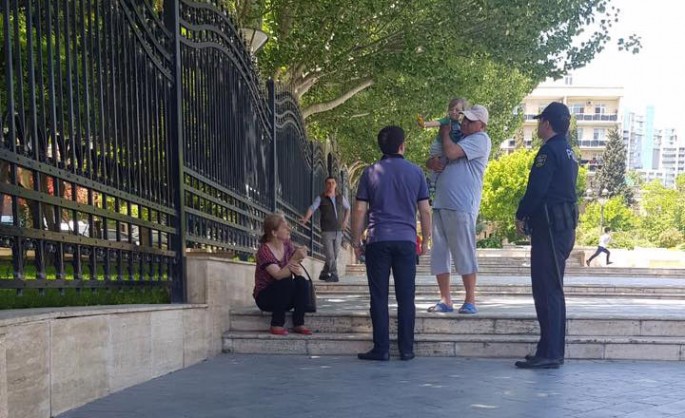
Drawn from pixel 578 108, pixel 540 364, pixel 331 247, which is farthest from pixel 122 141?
pixel 578 108

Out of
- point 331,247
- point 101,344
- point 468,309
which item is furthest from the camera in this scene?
point 331,247

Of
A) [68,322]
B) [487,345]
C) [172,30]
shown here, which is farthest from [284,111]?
[68,322]

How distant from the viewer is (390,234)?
5.70 meters

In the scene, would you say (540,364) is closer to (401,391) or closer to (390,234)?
(401,391)

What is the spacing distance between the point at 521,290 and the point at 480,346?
5.34 m

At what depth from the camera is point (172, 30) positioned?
228 inches

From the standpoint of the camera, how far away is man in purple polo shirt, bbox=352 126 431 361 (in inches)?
224

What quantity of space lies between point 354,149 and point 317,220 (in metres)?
16.4

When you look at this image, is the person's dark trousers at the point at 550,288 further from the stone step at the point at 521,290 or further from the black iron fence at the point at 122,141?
the stone step at the point at 521,290

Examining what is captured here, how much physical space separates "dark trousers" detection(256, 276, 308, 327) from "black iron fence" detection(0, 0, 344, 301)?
0.79m

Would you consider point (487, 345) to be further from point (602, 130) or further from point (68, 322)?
point (602, 130)

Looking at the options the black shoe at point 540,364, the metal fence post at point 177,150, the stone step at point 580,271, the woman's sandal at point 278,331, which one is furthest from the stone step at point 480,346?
the stone step at point 580,271

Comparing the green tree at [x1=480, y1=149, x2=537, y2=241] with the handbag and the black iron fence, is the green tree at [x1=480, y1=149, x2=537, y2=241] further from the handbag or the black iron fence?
the handbag

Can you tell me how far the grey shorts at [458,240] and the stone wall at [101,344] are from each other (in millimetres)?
2033
